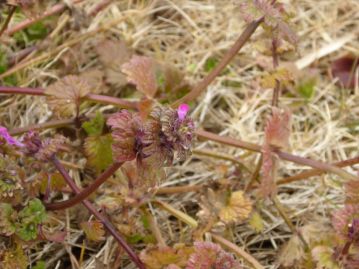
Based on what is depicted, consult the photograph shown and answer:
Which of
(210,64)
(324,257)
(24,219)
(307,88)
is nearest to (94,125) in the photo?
(24,219)

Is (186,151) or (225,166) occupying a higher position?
(186,151)

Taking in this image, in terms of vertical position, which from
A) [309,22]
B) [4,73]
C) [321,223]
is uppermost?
[309,22]

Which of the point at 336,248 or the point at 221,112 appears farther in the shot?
the point at 221,112

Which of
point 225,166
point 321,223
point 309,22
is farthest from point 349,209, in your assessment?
point 309,22

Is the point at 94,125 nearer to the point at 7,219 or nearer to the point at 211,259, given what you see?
the point at 7,219

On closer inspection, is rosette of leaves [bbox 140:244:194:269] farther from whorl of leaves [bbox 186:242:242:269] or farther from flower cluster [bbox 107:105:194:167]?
flower cluster [bbox 107:105:194:167]

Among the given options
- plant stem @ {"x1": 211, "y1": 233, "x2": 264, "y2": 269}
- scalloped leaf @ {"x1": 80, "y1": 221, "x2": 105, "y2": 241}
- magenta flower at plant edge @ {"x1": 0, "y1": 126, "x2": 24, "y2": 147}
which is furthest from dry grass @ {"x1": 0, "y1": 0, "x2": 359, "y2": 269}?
magenta flower at plant edge @ {"x1": 0, "y1": 126, "x2": 24, "y2": 147}

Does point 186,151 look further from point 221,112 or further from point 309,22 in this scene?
point 309,22
